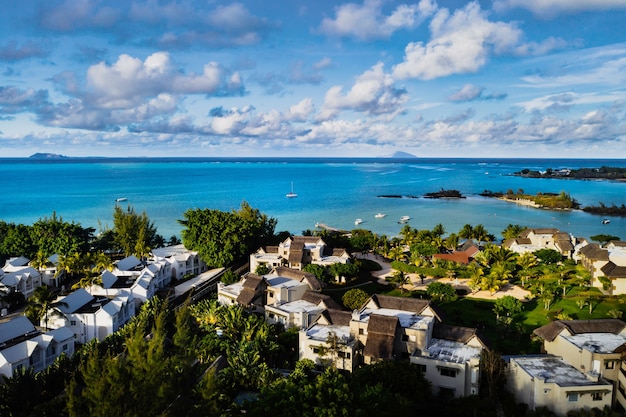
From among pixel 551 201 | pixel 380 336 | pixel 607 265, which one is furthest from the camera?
pixel 551 201

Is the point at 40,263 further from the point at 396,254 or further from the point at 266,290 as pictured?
the point at 396,254

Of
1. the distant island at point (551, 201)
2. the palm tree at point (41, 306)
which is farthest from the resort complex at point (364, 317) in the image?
the distant island at point (551, 201)

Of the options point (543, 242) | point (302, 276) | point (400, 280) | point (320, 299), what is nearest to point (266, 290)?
point (302, 276)

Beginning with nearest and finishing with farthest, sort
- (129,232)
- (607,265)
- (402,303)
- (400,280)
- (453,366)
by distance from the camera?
(453,366)
(402,303)
(607,265)
(400,280)
(129,232)

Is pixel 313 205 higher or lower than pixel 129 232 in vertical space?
lower

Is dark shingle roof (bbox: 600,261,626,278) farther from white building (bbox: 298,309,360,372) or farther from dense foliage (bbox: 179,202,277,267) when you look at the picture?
dense foliage (bbox: 179,202,277,267)

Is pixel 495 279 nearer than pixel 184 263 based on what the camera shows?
Yes

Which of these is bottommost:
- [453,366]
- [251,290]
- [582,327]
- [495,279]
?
[495,279]
